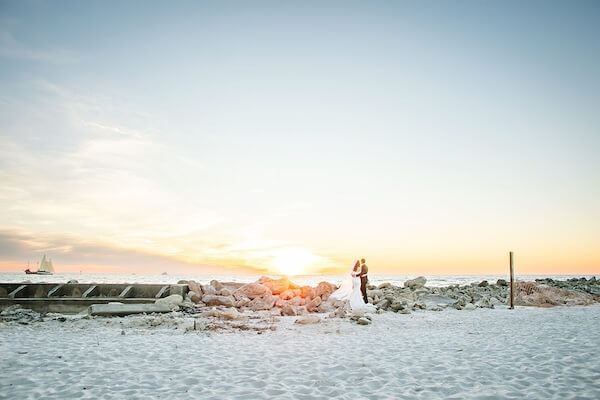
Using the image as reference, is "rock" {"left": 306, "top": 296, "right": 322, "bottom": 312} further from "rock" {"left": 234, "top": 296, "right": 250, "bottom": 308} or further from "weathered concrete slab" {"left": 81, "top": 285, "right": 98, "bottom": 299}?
"weathered concrete slab" {"left": 81, "top": 285, "right": 98, "bottom": 299}

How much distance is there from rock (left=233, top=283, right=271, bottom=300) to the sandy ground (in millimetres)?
9060

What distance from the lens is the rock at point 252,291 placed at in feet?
74.4

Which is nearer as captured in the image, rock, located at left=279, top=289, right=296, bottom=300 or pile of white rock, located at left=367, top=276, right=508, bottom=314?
pile of white rock, located at left=367, top=276, right=508, bottom=314

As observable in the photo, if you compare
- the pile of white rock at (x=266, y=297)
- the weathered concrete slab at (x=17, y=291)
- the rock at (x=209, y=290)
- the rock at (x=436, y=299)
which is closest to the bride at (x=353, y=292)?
the pile of white rock at (x=266, y=297)

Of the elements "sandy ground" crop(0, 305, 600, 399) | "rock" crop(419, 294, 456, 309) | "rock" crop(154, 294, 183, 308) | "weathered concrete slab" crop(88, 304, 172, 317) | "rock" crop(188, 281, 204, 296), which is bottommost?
"sandy ground" crop(0, 305, 600, 399)

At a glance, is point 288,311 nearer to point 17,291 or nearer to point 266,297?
point 266,297

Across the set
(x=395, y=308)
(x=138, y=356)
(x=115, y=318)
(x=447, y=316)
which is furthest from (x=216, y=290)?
(x=138, y=356)

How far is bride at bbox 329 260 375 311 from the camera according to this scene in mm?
19250

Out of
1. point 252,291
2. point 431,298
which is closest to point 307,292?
point 252,291

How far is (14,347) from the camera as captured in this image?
9.83 m

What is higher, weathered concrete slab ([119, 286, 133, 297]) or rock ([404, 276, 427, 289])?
rock ([404, 276, 427, 289])

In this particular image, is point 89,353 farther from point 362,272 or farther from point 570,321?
point 570,321

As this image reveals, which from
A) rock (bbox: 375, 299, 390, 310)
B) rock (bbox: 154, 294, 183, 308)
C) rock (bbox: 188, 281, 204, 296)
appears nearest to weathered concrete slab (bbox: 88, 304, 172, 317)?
rock (bbox: 154, 294, 183, 308)

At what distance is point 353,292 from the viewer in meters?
19.6
